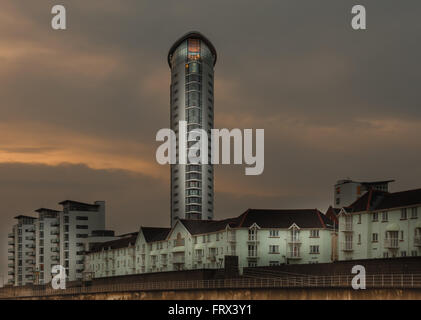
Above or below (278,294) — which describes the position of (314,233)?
above

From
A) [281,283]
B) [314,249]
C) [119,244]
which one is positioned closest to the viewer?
[281,283]

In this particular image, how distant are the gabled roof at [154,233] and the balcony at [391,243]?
164 feet

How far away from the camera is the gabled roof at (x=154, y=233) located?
13229 centimetres

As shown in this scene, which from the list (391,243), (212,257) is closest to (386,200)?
(391,243)

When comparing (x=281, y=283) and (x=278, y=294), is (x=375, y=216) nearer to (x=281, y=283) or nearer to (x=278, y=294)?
(x=281, y=283)

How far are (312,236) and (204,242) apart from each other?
64.6ft

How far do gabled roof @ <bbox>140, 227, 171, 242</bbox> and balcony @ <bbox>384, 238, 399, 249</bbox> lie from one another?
164 feet

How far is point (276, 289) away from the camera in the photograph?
68625mm

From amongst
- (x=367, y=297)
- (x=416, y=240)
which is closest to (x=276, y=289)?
(x=367, y=297)

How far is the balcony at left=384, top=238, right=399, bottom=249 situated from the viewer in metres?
90.3

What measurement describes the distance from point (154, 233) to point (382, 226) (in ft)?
179

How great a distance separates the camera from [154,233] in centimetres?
13600
